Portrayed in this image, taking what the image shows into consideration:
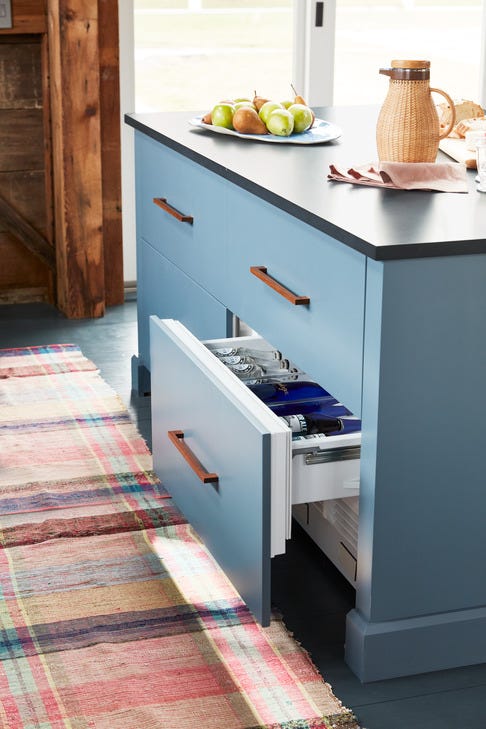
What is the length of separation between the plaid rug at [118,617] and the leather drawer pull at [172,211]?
58 centimetres

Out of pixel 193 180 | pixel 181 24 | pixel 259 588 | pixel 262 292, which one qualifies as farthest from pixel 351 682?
pixel 181 24

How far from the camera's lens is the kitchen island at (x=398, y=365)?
167 cm

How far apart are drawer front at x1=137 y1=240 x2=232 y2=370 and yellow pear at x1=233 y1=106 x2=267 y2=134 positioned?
1.22ft

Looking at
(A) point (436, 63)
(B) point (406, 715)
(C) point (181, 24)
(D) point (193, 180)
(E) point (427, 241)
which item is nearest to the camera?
(E) point (427, 241)

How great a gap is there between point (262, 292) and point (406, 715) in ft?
2.67

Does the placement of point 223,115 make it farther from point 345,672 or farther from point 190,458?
point 345,672

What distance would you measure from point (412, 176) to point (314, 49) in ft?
7.54

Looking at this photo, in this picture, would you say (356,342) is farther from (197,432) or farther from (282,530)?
(197,432)

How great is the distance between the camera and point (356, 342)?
1.73 m

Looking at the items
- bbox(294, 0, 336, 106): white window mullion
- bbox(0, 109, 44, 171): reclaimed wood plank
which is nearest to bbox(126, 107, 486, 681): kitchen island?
bbox(0, 109, 44, 171): reclaimed wood plank

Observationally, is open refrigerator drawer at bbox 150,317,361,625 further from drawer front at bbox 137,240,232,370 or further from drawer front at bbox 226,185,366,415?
drawer front at bbox 137,240,232,370

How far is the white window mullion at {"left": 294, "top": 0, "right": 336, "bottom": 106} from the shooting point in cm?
412

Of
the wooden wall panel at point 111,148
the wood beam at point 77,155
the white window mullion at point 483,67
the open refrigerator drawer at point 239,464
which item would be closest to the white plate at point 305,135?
the open refrigerator drawer at point 239,464

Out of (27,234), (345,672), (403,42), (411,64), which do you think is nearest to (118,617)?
(345,672)
